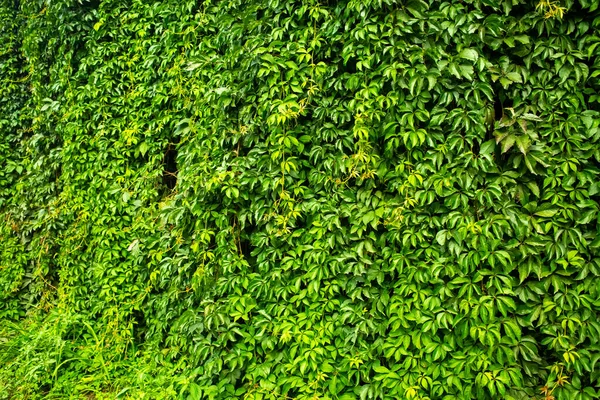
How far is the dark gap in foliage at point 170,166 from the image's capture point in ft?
12.6

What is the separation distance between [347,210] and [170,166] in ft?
6.35

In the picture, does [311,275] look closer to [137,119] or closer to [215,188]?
[215,188]

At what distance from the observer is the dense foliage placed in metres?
2.38

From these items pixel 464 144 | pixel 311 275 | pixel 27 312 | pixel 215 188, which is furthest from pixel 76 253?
pixel 464 144

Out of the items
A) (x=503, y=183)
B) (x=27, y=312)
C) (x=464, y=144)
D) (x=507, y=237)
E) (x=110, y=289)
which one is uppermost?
(x=464, y=144)

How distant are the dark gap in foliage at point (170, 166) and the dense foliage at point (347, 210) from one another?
0.02 metres

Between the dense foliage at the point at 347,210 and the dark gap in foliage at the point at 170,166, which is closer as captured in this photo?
the dense foliage at the point at 347,210

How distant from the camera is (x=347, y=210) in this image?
8.86 ft

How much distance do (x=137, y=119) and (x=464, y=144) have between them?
110 inches

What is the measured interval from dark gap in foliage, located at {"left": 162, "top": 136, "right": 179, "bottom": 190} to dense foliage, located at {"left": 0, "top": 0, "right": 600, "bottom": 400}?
0.02 meters

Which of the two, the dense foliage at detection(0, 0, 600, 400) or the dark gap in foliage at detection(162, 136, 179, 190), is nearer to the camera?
the dense foliage at detection(0, 0, 600, 400)

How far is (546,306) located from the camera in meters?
2.38

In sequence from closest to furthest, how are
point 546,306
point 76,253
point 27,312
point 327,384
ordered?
point 546,306
point 327,384
point 76,253
point 27,312

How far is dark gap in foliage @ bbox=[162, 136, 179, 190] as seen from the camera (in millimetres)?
3832
